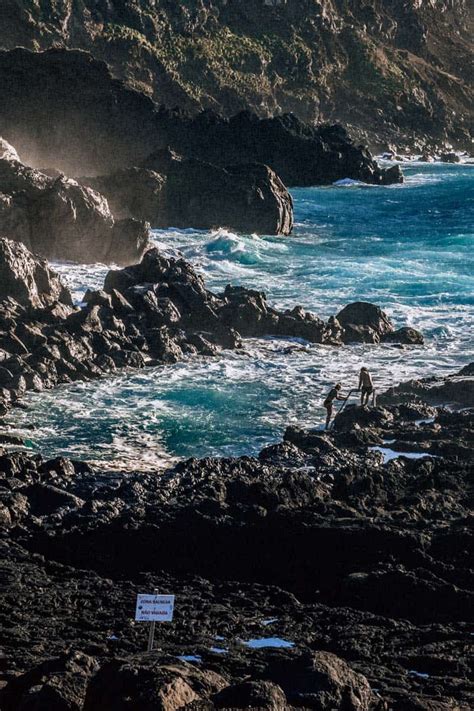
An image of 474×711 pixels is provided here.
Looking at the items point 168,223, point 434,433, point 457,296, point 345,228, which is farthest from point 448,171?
point 434,433

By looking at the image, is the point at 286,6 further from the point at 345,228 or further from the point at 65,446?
the point at 65,446

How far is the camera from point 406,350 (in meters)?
39.1

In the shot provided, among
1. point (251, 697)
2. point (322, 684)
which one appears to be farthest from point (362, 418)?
point (251, 697)

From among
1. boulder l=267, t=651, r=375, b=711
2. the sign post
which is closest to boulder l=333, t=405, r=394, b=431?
the sign post

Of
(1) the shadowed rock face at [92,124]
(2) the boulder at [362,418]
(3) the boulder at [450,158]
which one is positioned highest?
(1) the shadowed rock face at [92,124]

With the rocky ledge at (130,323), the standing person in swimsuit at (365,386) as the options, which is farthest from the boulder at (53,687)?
the standing person in swimsuit at (365,386)

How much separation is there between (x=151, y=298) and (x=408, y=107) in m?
113

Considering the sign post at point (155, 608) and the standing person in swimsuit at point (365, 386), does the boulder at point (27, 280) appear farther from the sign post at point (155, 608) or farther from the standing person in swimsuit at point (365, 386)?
the sign post at point (155, 608)

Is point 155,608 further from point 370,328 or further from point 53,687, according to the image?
point 370,328

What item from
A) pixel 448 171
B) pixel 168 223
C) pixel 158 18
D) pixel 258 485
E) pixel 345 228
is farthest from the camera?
pixel 158 18

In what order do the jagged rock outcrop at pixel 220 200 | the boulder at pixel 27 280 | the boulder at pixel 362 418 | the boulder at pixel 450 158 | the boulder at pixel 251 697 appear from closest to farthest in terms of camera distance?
1. the boulder at pixel 251 697
2. the boulder at pixel 362 418
3. the boulder at pixel 27 280
4. the jagged rock outcrop at pixel 220 200
5. the boulder at pixel 450 158

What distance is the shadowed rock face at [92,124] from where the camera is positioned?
7569 centimetres

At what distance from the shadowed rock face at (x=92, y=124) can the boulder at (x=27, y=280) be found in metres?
34.8

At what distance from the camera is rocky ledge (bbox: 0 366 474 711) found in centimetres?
1268
